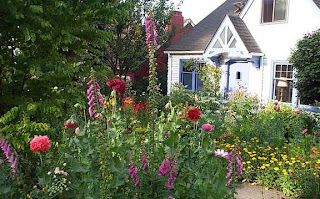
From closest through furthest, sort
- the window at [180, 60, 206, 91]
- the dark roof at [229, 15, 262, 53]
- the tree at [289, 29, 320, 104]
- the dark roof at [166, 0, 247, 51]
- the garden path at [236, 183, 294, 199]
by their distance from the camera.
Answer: the garden path at [236, 183, 294, 199] → the tree at [289, 29, 320, 104] → the dark roof at [229, 15, 262, 53] → the window at [180, 60, 206, 91] → the dark roof at [166, 0, 247, 51]

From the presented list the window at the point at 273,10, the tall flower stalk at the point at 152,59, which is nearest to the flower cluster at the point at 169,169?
the tall flower stalk at the point at 152,59

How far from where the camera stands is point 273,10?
10914 mm

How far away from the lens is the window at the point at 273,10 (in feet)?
35.0

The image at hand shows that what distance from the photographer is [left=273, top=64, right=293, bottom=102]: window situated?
10.5m

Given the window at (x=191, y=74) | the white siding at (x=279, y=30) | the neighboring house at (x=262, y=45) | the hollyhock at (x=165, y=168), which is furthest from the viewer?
the window at (x=191, y=74)

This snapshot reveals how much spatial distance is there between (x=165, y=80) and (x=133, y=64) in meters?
3.65

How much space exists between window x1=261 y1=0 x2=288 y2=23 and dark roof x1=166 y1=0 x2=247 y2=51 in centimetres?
279

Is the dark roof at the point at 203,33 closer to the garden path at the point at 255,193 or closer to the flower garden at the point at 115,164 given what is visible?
the garden path at the point at 255,193

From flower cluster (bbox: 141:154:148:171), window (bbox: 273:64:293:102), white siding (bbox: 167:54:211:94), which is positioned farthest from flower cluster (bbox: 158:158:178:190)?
white siding (bbox: 167:54:211:94)

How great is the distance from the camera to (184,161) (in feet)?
9.70

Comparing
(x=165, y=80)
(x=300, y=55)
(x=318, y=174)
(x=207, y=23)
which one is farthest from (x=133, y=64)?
(x=318, y=174)

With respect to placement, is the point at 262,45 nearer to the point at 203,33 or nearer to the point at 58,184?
the point at 203,33

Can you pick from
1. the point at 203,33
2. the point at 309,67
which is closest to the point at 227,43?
the point at 203,33

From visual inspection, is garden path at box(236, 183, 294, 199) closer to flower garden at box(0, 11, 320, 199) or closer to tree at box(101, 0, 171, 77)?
flower garden at box(0, 11, 320, 199)
